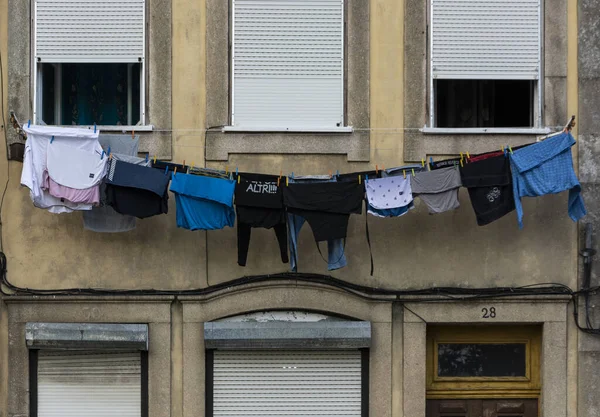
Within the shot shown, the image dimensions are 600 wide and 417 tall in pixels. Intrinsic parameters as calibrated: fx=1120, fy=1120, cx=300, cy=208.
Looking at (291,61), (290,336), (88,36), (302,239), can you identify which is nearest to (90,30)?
(88,36)

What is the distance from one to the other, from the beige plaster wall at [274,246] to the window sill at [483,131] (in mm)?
391

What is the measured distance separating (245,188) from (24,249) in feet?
9.12

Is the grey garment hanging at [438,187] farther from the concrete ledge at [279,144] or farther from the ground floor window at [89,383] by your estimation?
the ground floor window at [89,383]

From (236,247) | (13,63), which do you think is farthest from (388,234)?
(13,63)

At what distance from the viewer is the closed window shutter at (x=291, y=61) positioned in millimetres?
13336

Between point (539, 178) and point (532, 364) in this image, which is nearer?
point (539, 178)

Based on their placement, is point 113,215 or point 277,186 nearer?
point 277,186

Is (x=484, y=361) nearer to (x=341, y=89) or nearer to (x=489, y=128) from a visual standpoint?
(x=489, y=128)

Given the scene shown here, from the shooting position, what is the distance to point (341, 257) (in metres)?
12.8

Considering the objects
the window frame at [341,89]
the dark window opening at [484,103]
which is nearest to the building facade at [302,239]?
the window frame at [341,89]

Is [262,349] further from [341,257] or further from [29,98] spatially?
[29,98]

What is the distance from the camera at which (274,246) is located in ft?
43.4

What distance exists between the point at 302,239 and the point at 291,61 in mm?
2128

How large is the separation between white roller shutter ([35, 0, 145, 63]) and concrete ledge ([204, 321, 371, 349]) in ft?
11.2
